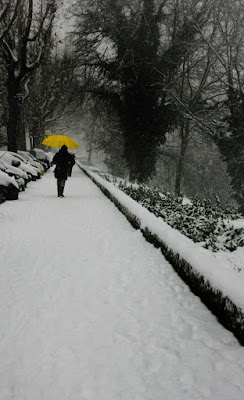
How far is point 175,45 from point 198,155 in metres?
20.4

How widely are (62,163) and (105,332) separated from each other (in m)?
7.98

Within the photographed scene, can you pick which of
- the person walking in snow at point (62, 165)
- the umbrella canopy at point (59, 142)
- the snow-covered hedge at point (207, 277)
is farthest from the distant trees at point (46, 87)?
the snow-covered hedge at point (207, 277)

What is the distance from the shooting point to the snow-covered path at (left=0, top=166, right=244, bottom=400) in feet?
6.30

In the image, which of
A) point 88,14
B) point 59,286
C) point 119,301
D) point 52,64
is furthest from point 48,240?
point 52,64

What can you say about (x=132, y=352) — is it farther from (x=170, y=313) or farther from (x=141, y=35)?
(x=141, y=35)

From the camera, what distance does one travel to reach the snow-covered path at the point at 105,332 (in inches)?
75.6

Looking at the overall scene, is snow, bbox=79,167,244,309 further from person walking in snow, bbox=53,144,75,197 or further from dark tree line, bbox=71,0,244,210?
dark tree line, bbox=71,0,244,210

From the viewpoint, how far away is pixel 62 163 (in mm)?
9898

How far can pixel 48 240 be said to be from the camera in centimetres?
521

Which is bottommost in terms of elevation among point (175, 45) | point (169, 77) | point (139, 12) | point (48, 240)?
point (48, 240)

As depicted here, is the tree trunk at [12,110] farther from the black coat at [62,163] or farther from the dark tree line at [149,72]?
the black coat at [62,163]

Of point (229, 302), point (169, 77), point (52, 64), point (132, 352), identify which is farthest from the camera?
point (52, 64)

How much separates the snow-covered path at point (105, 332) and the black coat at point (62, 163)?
516cm

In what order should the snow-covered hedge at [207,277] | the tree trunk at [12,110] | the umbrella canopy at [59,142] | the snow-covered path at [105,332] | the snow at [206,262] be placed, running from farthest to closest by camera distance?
the tree trunk at [12,110]
the umbrella canopy at [59,142]
the snow at [206,262]
the snow-covered hedge at [207,277]
the snow-covered path at [105,332]
